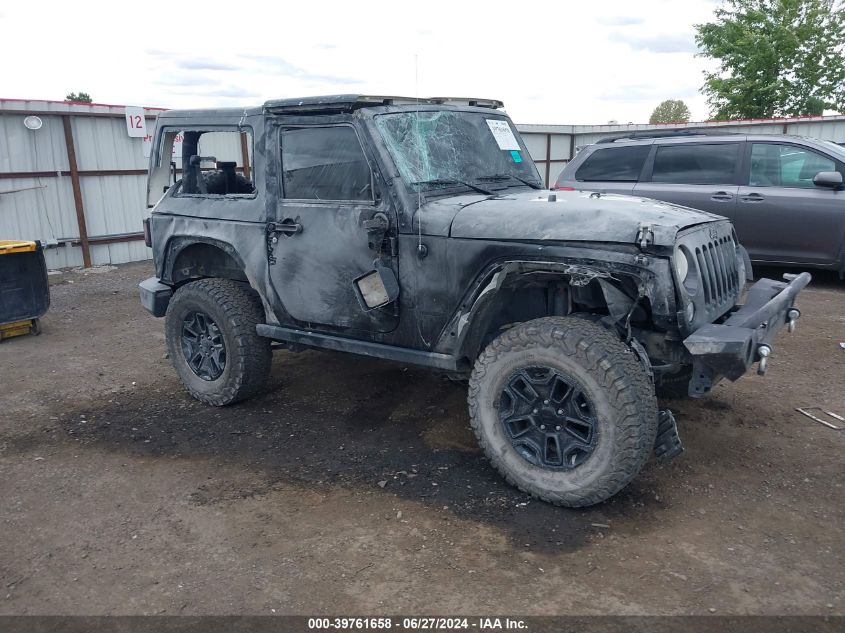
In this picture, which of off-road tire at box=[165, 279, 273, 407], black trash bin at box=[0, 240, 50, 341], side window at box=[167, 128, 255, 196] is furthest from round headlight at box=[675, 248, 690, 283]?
black trash bin at box=[0, 240, 50, 341]

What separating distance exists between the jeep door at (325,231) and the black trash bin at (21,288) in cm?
403

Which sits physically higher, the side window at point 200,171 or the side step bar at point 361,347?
the side window at point 200,171

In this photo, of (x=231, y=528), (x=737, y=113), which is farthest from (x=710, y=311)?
(x=737, y=113)

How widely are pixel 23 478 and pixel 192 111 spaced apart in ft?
8.73

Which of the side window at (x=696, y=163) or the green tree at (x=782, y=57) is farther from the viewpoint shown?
the green tree at (x=782, y=57)

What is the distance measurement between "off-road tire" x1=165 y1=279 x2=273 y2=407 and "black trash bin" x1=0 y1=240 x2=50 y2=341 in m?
2.96

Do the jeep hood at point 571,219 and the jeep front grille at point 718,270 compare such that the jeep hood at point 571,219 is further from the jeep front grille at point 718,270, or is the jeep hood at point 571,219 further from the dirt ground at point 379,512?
the dirt ground at point 379,512

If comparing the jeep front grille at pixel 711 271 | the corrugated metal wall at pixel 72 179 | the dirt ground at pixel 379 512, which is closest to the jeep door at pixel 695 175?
the corrugated metal wall at pixel 72 179

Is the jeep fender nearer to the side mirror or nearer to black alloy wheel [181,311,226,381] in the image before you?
black alloy wheel [181,311,226,381]

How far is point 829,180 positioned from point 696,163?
145 cm

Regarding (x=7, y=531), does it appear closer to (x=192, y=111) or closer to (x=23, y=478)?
(x=23, y=478)

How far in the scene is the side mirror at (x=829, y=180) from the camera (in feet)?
24.8

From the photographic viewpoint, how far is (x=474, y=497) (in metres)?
3.62

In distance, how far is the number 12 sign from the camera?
37.9ft
